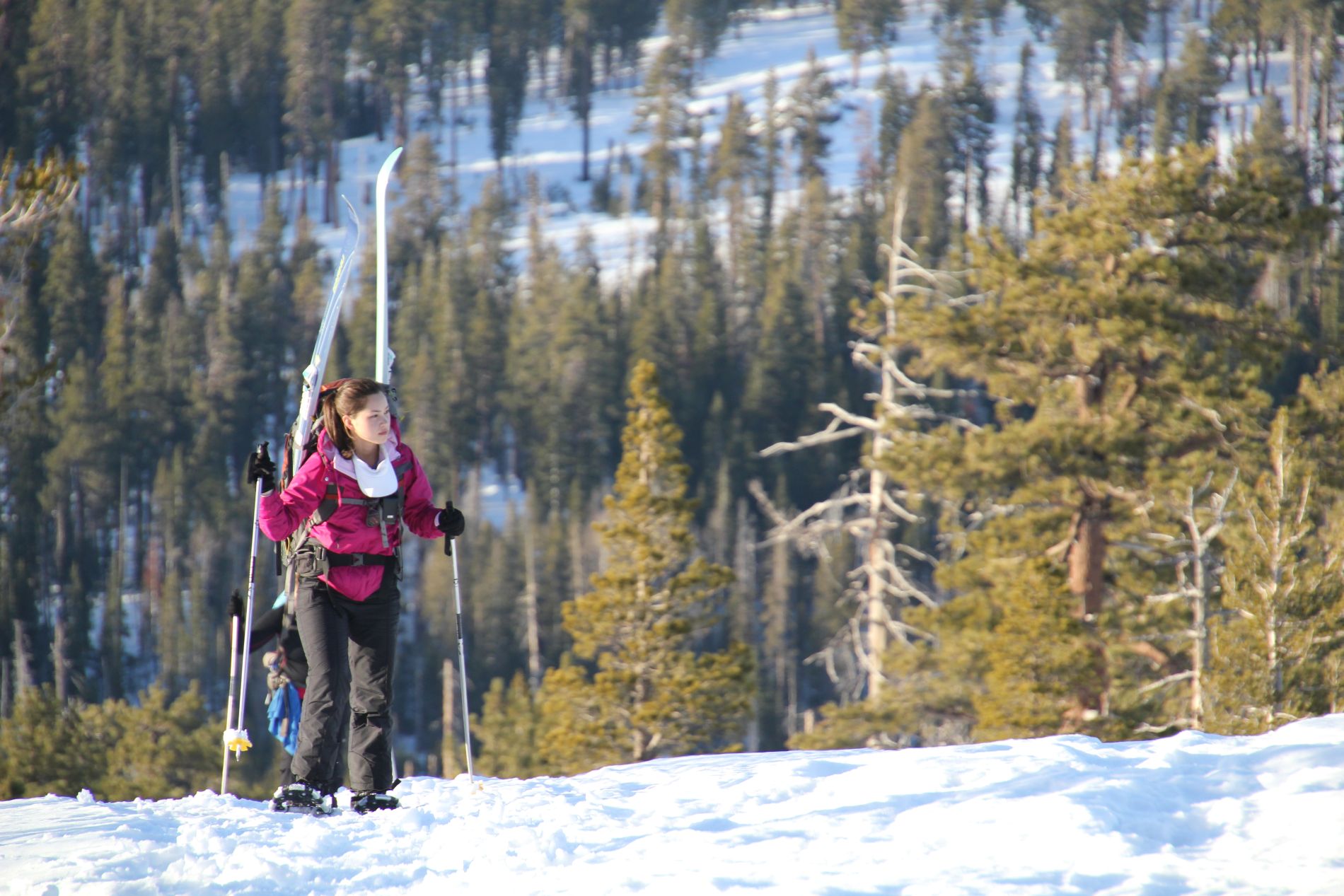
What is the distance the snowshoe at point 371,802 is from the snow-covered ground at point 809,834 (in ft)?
0.26

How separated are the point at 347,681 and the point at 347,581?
1.54 feet

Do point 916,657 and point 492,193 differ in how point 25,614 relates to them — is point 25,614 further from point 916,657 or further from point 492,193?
point 916,657

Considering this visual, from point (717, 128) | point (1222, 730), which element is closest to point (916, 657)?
point (1222, 730)

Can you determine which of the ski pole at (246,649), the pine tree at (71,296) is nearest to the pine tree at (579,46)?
the pine tree at (71,296)

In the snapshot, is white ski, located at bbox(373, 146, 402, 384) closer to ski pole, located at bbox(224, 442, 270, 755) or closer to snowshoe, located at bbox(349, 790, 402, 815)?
ski pole, located at bbox(224, 442, 270, 755)

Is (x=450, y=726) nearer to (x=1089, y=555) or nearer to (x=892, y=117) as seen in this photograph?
(x=1089, y=555)

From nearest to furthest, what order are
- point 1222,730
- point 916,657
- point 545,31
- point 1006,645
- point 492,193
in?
point 1222,730, point 1006,645, point 916,657, point 492,193, point 545,31

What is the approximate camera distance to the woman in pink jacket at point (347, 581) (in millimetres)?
5441

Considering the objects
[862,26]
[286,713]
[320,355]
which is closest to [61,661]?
[286,713]

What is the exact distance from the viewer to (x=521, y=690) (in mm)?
36625

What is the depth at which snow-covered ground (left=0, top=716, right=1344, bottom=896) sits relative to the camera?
4.47 meters

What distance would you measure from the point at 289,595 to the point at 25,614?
7055 cm

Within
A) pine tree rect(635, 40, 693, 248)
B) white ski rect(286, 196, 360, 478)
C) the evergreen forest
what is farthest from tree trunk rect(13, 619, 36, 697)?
white ski rect(286, 196, 360, 478)

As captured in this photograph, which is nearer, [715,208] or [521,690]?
[521,690]
